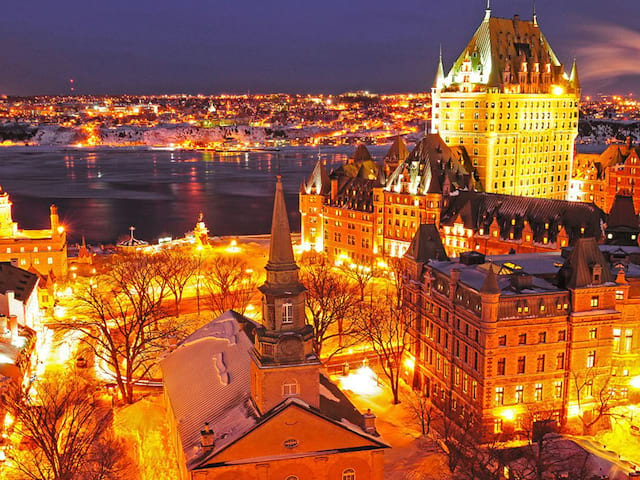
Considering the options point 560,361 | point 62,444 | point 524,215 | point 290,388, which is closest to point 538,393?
point 560,361

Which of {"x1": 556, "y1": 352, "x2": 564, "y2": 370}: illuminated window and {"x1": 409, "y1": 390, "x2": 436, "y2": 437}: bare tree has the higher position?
{"x1": 556, "y1": 352, "x2": 564, "y2": 370}: illuminated window

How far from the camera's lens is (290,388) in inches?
1371

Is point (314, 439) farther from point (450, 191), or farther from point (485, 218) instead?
point (450, 191)

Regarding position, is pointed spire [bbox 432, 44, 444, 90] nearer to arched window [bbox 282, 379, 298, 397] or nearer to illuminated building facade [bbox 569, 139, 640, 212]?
illuminated building facade [bbox 569, 139, 640, 212]

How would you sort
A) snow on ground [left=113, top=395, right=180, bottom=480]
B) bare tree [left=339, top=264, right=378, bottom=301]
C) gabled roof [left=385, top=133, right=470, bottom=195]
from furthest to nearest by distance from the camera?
gabled roof [left=385, top=133, right=470, bottom=195] → bare tree [left=339, top=264, right=378, bottom=301] → snow on ground [left=113, top=395, right=180, bottom=480]

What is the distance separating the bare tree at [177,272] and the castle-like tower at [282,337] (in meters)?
38.0

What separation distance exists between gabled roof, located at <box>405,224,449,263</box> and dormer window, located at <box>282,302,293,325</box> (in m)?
24.7

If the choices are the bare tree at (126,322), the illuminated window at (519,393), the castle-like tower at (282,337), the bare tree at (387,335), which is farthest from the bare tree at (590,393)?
the bare tree at (126,322)

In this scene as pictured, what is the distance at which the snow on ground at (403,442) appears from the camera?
135 ft

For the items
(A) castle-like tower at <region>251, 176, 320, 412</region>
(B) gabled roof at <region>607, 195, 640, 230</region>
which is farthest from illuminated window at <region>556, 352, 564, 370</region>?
(B) gabled roof at <region>607, 195, 640, 230</region>

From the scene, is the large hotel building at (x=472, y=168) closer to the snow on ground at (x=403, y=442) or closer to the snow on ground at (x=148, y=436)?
the snow on ground at (x=403, y=442)

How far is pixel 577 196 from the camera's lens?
5162 inches

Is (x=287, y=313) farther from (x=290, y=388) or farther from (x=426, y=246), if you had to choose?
(x=426, y=246)

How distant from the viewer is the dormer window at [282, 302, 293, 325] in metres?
34.9
